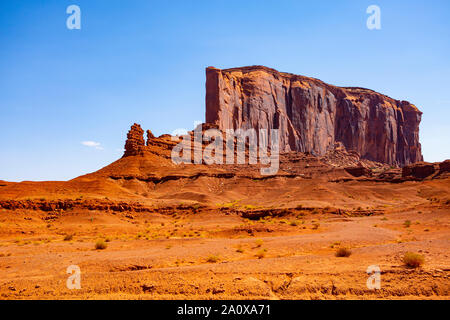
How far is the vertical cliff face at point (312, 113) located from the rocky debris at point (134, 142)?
2958 cm

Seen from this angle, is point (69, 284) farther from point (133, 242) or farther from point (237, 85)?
point (237, 85)

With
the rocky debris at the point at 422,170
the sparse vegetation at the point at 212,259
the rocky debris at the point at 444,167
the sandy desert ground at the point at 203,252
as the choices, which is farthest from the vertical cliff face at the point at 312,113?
the sparse vegetation at the point at 212,259

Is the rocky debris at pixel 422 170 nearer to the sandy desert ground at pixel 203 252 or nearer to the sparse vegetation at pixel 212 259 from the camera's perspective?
the sandy desert ground at pixel 203 252

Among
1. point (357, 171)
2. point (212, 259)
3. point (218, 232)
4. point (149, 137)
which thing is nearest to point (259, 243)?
point (212, 259)

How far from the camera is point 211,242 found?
1914 cm

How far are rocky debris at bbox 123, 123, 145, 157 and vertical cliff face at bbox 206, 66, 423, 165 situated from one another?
29.6 meters

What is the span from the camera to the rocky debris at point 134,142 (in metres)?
69.6

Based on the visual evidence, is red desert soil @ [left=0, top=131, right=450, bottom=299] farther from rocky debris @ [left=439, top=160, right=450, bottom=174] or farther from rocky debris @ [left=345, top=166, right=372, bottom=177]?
rocky debris @ [left=345, top=166, right=372, bottom=177]

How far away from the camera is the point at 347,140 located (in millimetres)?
136500

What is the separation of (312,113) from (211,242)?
11406 cm

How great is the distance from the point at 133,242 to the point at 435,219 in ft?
70.7

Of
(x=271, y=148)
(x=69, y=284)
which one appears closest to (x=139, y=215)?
(x=69, y=284)

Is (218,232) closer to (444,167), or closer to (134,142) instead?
(134,142)

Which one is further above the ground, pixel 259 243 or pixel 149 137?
pixel 149 137
